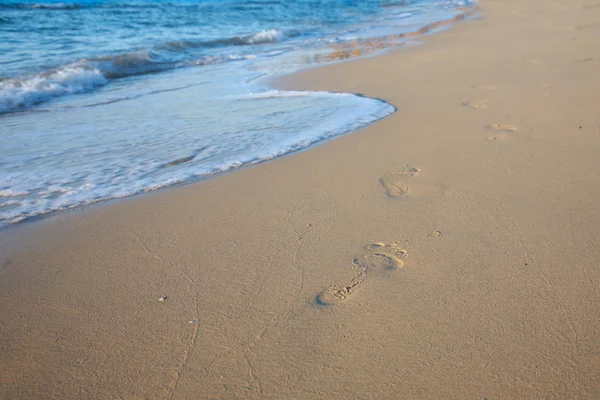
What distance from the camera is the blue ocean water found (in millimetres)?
3311

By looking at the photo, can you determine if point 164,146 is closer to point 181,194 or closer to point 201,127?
point 201,127

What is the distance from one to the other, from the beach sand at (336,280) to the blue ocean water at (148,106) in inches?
16.1

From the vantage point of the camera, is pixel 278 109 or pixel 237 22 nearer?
pixel 278 109

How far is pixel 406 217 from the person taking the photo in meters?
2.41

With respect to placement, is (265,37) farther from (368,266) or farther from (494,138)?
(368,266)

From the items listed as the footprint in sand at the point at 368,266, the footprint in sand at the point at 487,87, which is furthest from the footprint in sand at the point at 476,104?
the footprint in sand at the point at 368,266

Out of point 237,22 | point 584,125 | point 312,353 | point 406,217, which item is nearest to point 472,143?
point 584,125

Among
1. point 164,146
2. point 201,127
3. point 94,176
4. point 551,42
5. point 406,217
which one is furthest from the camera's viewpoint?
point 551,42

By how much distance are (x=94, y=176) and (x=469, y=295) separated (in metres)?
2.56

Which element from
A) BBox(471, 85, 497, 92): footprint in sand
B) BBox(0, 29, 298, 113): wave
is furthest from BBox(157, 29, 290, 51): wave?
BBox(471, 85, 497, 92): footprint in sand

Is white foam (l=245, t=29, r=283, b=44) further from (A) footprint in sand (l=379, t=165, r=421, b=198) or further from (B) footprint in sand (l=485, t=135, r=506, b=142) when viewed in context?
(A) footprint in sand (l=379, t=165, r=421, b=198)

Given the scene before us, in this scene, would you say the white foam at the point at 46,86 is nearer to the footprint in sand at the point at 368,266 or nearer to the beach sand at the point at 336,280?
the beach sand at the point at 336,280

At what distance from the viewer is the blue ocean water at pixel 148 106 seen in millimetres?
3311

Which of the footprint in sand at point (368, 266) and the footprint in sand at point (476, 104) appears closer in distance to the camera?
the footprint in sand at point (368, 266)
